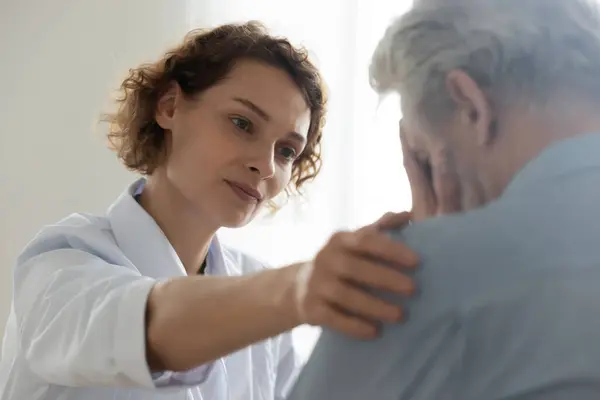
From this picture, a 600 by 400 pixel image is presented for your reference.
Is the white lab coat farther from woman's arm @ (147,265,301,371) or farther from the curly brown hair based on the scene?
the curly brown hair

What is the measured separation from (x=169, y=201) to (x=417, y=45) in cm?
65

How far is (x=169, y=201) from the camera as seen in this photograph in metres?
1.12

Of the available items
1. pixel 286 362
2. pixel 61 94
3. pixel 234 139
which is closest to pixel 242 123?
pixel 234 139

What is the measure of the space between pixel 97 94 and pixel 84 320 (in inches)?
44.3

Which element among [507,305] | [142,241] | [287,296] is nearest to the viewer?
[507,305]

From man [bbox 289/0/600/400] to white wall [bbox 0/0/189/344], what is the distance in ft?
4.13

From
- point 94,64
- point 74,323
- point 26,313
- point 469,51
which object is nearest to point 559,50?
point 469,51

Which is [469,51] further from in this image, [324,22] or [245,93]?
[324,22]

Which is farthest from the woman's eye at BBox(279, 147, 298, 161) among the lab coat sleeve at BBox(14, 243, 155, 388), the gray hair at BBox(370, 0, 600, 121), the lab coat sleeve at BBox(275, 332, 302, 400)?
the gray hair at BBox(370, 0, 600, 121)

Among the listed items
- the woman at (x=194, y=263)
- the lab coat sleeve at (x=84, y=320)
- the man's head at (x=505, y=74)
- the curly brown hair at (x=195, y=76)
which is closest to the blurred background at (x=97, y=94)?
the woman at (x=194, y=263)

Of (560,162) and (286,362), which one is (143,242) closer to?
(286,362)

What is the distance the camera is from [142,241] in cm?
104

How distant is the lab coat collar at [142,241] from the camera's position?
3.37ft

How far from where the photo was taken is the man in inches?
18.0
